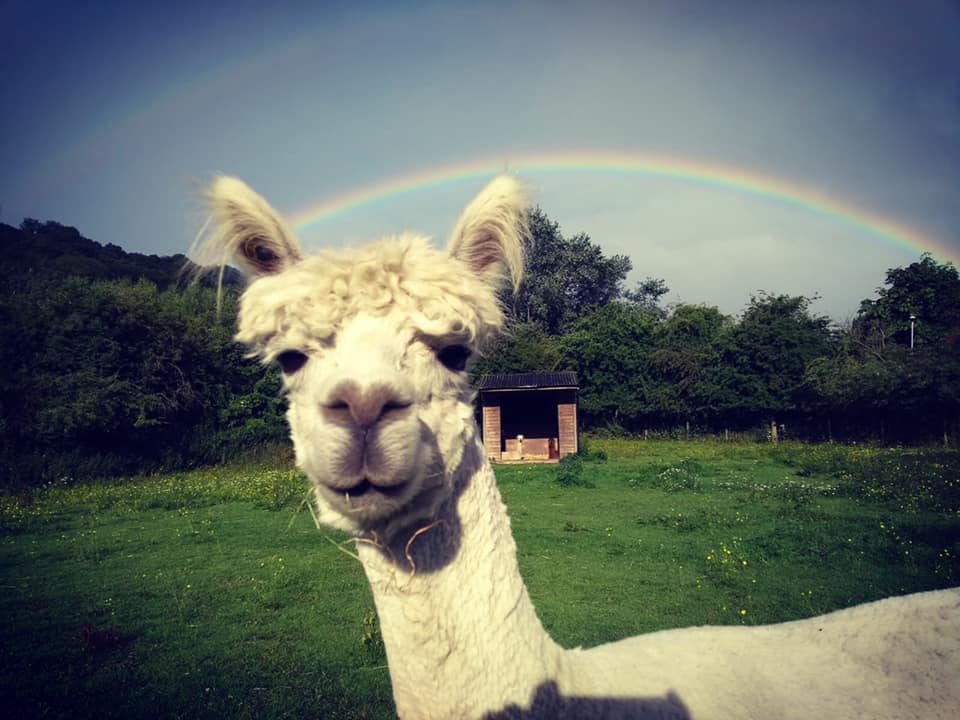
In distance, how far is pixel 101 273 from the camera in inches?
1240

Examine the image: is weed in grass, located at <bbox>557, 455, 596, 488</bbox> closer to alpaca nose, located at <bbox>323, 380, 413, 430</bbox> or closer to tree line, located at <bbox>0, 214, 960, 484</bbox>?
tree line, located at <bbox>0, 214, 960, 484</bbox>

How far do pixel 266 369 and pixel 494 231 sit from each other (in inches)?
1039

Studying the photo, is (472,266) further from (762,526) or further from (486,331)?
(762,526)

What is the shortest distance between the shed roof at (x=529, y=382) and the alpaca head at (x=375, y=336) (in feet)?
64.3

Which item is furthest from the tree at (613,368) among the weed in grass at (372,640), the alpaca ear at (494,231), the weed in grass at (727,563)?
the alpaca ear at (494,231)

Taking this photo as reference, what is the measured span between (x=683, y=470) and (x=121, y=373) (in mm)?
20810

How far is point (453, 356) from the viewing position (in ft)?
6.66

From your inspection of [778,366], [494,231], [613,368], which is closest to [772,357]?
[778,366]

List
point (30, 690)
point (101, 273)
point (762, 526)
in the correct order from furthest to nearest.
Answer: point (101, 273) → point (762, 526) → point (30, 690)

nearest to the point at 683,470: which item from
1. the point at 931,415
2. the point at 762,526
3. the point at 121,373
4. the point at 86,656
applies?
the point at 762,526

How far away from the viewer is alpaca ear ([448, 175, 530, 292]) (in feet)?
7.24

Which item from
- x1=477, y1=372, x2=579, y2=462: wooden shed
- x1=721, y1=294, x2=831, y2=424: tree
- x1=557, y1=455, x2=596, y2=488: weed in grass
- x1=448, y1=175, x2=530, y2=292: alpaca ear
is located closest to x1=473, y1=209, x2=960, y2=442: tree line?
x1=721, y1=294, x2=831, y2=424: tree

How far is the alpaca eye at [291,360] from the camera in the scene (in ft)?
6.45

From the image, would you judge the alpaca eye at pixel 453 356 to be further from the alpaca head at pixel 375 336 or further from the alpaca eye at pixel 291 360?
the alpaca eye at pixel 291 360
